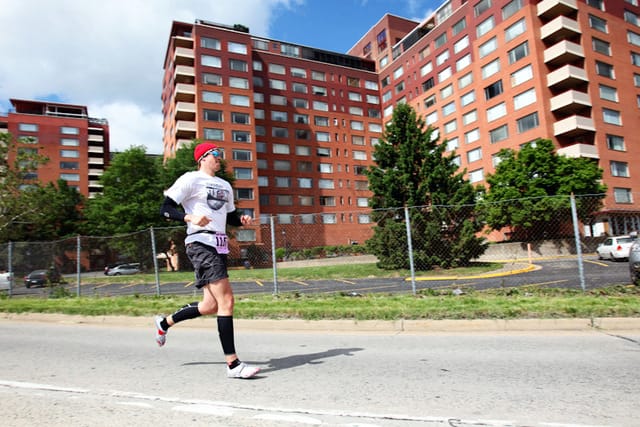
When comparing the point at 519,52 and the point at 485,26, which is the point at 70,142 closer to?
the point at 485,26

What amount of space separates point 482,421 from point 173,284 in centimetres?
1097

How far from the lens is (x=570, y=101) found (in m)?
37.2

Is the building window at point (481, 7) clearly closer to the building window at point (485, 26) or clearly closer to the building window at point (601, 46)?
the building window at point (485, 26)

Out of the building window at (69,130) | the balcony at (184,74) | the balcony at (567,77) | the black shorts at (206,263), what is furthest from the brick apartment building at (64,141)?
the black shorts at (206,263)

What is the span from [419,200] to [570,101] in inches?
1055

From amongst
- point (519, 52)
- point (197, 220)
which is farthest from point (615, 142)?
point (197, 220)

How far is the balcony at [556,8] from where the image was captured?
39188 millimetres

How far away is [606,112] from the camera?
3934 centimetres

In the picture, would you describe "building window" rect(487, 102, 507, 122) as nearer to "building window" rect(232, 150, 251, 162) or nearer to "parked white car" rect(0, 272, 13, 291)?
"building window" rect(232, 150, 251, 162)

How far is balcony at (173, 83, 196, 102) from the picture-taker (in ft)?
168

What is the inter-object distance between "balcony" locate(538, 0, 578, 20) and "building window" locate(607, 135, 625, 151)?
12.8 metres

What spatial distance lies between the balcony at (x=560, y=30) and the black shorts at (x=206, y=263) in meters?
45.4

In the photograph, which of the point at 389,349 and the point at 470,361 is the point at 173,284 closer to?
the point at 389,349

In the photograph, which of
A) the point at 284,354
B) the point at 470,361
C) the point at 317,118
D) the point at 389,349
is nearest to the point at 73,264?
the point at 284,354
